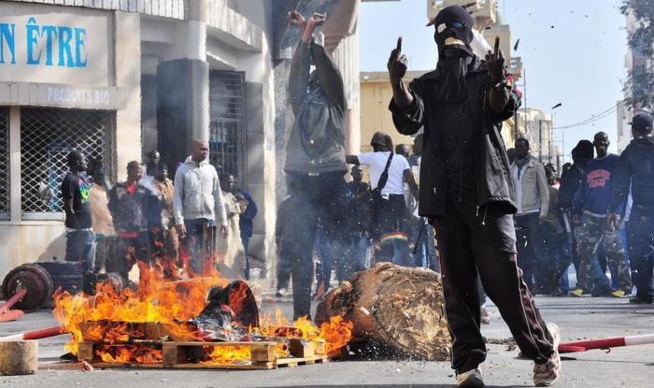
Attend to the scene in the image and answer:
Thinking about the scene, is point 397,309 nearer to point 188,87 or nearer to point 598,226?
point 598,226

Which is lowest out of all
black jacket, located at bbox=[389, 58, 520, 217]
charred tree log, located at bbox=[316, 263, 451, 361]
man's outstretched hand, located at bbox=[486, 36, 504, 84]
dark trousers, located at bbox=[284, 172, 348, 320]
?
charred tree log, located at bbox=[316, 263, 451, 361]

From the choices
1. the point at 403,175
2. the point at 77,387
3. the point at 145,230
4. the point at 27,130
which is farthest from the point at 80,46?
the point at 77,387

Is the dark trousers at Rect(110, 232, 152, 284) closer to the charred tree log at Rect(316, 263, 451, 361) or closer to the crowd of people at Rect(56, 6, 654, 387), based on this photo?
the crowd of people at Rect(56, 6, 654, 387)

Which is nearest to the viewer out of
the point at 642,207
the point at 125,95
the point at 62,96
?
the point at 642,207

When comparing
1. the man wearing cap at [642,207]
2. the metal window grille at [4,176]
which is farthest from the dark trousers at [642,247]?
the metal window grille at [4,176]

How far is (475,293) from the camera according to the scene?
6734mm

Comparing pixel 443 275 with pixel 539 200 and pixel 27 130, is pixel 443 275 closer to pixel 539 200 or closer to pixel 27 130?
pixel 539 200

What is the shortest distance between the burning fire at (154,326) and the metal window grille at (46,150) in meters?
9.42

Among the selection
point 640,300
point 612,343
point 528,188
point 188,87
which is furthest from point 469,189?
point 188,87

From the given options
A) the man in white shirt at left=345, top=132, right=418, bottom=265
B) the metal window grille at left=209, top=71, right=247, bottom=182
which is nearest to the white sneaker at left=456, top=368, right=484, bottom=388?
the man in white shirt at left=345, top=132, right=418, bottom=265

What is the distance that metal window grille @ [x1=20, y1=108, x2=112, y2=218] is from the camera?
18.0 metres

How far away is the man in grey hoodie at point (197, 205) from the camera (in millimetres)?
15188

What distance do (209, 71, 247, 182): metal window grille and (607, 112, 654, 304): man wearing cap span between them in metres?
9.08

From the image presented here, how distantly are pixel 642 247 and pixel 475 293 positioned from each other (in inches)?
302
